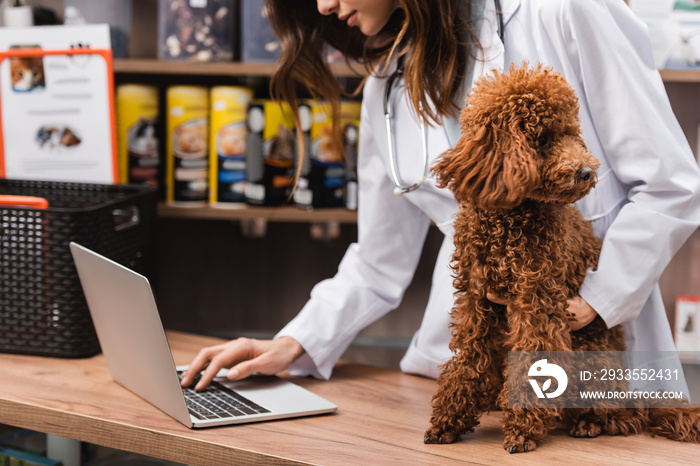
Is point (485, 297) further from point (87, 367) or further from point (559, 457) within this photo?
point (87, 367)

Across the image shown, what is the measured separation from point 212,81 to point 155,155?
37cm

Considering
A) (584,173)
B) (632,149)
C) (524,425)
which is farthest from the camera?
(632,149)

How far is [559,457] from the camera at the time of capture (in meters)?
0.92

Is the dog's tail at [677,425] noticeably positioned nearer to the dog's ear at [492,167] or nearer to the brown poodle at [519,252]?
the brown poodle at [519,252]

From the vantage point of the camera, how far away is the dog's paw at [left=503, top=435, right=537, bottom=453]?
912 mm

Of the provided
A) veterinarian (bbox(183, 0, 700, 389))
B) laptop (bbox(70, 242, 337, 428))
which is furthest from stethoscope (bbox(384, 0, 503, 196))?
laptop (bbox(70, 242, 337, 428))

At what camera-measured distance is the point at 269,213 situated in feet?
5.95

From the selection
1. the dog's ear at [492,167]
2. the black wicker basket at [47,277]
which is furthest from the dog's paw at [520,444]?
the black wicker basket at [47,277]

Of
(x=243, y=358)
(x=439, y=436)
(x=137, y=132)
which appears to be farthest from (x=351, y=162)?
(x=439, y=436)

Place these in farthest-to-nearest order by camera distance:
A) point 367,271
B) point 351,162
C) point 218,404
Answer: point 351,162
point 367,271
point 218,404

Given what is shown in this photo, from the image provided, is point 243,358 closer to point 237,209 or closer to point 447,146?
point 447,146

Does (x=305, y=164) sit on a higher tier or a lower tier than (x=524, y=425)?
higher

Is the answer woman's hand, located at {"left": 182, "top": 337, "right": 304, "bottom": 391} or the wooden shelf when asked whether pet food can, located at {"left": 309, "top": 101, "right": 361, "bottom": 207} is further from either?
woman's hand, located at {"left": 182, "top": 337, "right": 304, "bottom": 391}

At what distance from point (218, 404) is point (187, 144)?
0.87 m
